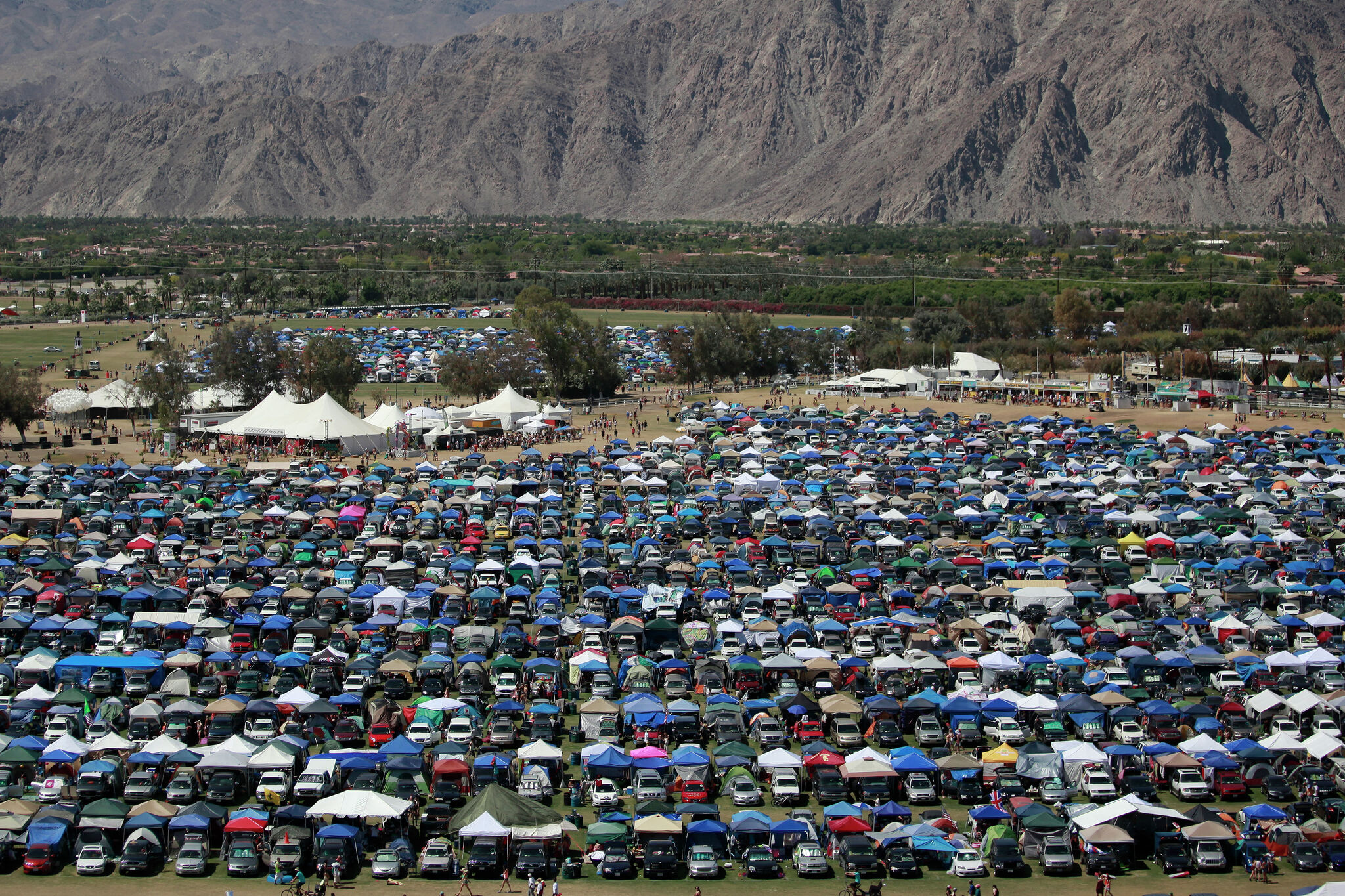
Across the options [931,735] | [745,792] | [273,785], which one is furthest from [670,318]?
[273,785]

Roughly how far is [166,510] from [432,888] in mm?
26160

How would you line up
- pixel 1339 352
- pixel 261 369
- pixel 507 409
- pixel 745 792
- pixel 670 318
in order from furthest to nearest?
pixel 670 318 < pixel 1339 352 < pixel 261 369 < pixel 507 409 < pixel 745 792

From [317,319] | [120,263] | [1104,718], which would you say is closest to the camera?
[1104,718]

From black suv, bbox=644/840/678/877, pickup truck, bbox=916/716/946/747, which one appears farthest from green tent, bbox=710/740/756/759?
black suv, bbox=644/840/678/877

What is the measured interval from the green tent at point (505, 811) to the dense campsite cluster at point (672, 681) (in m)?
0.06

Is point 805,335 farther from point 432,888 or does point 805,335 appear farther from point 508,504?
point 432,888

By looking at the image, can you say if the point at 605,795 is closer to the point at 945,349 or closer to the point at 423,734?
the point at 423,734

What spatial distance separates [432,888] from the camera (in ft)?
64.3

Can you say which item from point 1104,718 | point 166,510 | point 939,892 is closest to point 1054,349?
point 166,510

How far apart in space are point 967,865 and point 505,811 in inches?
246

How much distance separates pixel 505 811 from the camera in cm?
2044

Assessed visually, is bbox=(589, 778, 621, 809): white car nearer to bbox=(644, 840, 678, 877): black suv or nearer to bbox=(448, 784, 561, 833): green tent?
bbox=(448, 784, 561, 833): green tent

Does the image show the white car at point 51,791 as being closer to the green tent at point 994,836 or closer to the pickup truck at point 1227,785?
the green tent at point 994,836

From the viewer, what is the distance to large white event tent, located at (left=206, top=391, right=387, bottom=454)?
187 feet
